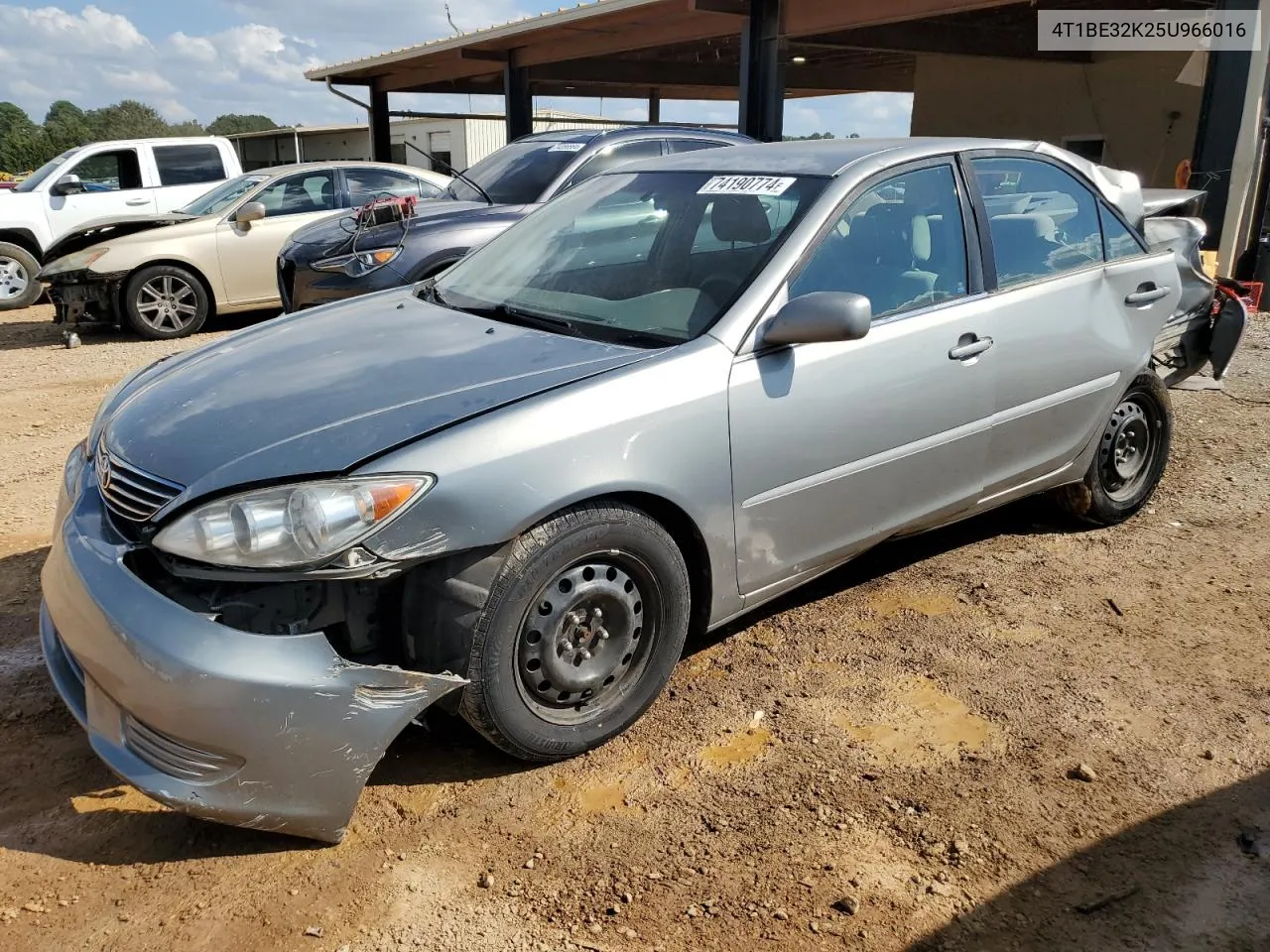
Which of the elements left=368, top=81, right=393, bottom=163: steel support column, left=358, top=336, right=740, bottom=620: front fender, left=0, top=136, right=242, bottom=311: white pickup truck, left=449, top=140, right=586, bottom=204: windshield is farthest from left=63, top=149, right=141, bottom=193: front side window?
left=368, top=81, right=393, bottom=163: steel support column

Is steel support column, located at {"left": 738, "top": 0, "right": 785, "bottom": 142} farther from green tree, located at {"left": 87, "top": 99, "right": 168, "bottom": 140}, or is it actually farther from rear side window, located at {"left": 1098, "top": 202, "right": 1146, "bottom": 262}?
green tree, located at {"left": 87, "top": 99, "right": 168, "bottom": 140}

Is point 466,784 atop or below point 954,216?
below

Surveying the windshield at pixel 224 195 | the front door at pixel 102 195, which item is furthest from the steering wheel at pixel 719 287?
the front door at pixel 102 195

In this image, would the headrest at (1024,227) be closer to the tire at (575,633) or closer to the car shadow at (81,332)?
the tire at (575,633)

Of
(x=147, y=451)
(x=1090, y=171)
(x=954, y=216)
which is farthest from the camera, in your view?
(x=1090, y=171)

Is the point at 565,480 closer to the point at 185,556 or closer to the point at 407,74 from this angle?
the point at 185,556

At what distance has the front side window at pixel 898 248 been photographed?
3.34m

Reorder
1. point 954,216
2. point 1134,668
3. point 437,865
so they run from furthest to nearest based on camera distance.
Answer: point 954,216
point 1134,668
point 437,865

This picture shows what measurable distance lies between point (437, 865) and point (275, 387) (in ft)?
4.53

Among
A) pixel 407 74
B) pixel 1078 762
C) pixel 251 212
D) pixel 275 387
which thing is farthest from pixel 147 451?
pixel 407 74

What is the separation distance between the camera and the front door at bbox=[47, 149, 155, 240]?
11961 mm

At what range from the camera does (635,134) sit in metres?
8.45

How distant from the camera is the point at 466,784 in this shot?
9.34 ft

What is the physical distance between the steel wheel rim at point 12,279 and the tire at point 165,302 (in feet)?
11.1
